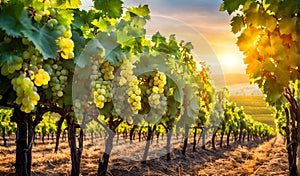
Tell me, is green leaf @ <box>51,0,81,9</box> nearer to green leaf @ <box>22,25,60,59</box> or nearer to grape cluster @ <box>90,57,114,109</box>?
grape cluster @ <box>90,57,114,109</box>

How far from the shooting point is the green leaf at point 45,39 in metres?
2.78

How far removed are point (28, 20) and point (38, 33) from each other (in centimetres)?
13

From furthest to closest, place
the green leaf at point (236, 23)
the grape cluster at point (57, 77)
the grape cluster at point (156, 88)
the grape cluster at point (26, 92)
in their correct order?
1. the grape cluster at point (156, 88)
2. the grape cluster at point (57, 77)
3. the green leaf at point (236, 23)
4. the grape cluster at point (26, 92)

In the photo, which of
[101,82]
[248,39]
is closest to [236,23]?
[248,39]

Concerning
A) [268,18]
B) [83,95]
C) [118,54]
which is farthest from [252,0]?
[83,95]

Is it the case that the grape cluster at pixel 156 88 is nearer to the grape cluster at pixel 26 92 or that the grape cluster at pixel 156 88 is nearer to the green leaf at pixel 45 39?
the green leaf at pixel 45 39

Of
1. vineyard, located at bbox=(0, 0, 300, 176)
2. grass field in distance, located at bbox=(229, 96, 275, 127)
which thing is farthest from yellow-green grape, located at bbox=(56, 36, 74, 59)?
grass field in distance, located at bbox=(229, 96, 275, 127)

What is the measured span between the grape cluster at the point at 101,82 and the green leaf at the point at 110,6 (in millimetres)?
817

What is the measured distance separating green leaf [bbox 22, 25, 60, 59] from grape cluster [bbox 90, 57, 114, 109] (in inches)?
58.7

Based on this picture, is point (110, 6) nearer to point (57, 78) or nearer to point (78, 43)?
point (78, 43)

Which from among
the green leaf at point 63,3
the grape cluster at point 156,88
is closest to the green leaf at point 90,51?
the green leaf at point 63,3

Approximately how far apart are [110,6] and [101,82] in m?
1.28

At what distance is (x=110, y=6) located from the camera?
555 cm

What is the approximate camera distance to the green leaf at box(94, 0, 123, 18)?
552 cm
